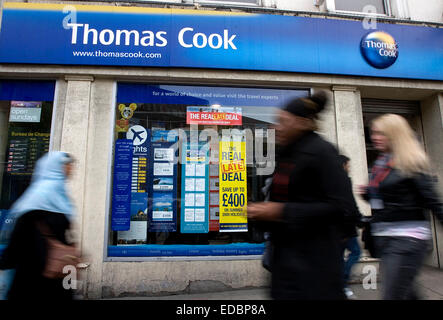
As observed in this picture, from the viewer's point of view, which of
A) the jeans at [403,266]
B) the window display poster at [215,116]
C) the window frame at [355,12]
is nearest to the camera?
the jeans at [403,266]

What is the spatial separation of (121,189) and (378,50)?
208 inches

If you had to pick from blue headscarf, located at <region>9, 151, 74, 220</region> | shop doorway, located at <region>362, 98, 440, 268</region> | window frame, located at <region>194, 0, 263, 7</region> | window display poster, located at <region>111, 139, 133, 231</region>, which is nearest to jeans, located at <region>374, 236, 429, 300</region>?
blue headscarf, located at <region>9, 151, 74, 220</region>

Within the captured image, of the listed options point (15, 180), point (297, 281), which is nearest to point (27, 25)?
point (15, 180)

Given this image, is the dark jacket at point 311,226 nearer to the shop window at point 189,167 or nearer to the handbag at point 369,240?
the handbag at point 369,240

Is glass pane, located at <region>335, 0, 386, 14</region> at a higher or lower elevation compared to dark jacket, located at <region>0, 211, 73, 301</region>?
higher

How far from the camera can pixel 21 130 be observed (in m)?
4.61

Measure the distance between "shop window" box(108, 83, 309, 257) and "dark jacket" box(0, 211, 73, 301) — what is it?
2.71m

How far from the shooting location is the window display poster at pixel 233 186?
4727 mm

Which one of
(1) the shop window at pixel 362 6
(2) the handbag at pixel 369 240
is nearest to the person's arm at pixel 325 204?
(2) the handbag at pixel 369 240

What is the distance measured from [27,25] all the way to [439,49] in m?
7.54

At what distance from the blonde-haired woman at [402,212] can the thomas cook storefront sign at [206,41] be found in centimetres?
300

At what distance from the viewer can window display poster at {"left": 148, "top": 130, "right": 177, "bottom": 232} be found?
4621 millimetres

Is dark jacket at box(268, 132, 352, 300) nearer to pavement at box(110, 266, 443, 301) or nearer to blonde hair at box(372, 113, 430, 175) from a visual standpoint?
blonde hair at box(372, 113, 430, 175)
